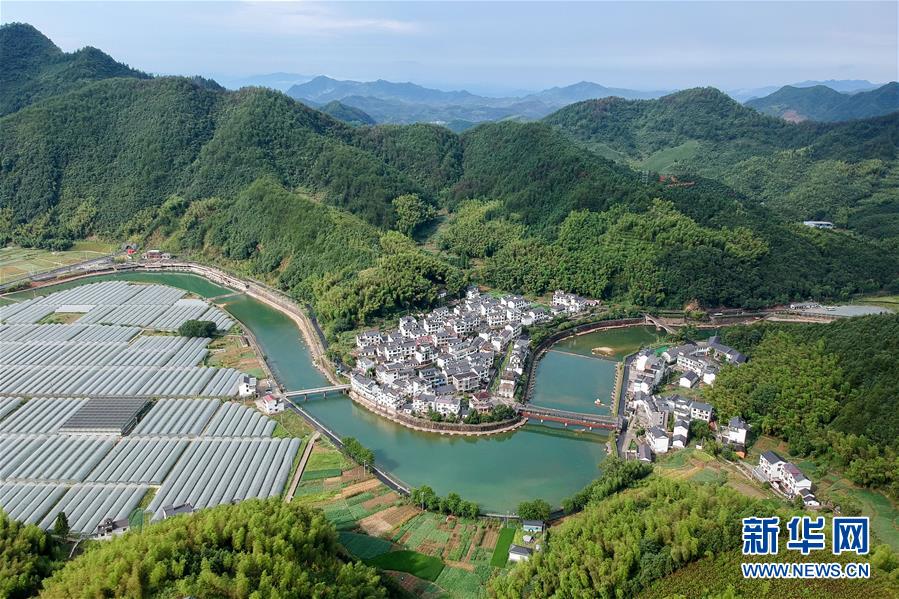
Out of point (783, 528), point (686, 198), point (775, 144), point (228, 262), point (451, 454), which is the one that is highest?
point (775, 144)

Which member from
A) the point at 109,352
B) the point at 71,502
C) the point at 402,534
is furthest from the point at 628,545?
the point at 109,352

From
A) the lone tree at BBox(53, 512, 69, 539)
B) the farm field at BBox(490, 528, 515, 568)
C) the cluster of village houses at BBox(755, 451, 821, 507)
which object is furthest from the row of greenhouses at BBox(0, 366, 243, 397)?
the cluster of village houses at BBox(755, 451, 821, 507)

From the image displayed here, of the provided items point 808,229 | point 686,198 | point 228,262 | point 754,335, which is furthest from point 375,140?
point 754,335

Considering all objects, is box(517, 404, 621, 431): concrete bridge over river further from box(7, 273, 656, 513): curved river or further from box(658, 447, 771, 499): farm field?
box(658, 447, 771, 499): farm field

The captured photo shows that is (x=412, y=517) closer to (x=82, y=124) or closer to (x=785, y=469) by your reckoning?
(x=785, y=469)

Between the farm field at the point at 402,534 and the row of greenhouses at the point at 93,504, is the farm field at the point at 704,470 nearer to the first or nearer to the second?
the farm field at the point at 402,534

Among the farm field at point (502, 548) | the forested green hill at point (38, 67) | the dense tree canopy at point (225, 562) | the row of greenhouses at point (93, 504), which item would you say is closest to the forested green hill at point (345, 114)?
the forested green hill at point (38, 67)

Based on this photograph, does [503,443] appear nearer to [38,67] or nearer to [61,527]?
[61,527]
